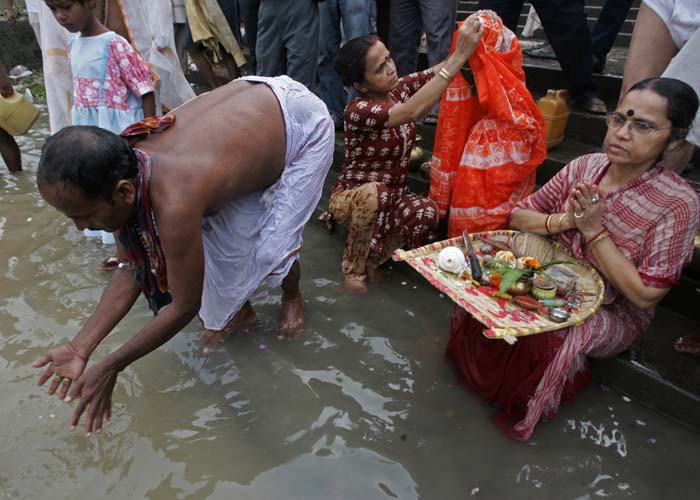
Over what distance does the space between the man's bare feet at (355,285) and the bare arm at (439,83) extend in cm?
98

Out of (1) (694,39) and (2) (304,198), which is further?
(2) (304,198)

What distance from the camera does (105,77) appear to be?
→ 10.0 feet

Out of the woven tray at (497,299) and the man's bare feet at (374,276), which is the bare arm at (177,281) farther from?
the man's bare feet at (374,276)

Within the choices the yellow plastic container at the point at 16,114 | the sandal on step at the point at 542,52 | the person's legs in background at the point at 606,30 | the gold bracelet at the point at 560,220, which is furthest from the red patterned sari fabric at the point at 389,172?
Answer: the yellow plastic container at the point at 16,114

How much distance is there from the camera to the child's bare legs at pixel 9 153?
4648 millimetres

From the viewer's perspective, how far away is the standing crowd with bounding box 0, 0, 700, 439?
1804mm

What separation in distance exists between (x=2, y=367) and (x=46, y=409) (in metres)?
0.45

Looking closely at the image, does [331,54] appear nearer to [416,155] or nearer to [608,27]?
[416,155]

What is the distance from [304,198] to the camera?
2559 millimetres

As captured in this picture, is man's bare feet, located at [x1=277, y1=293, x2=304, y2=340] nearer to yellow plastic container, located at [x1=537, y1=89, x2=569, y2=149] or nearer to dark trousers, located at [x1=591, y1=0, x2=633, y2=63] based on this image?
yellow plastic container, located at [x1=537, y1=89, x2=569, y2=149]

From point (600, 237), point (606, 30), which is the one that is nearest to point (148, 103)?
point (600, 237)

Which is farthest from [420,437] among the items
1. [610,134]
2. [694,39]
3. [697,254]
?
[694,39]

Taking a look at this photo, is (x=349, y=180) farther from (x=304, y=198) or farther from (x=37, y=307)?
(x=37, y=307)

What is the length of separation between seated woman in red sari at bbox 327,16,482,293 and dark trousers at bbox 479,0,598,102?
94 cm
